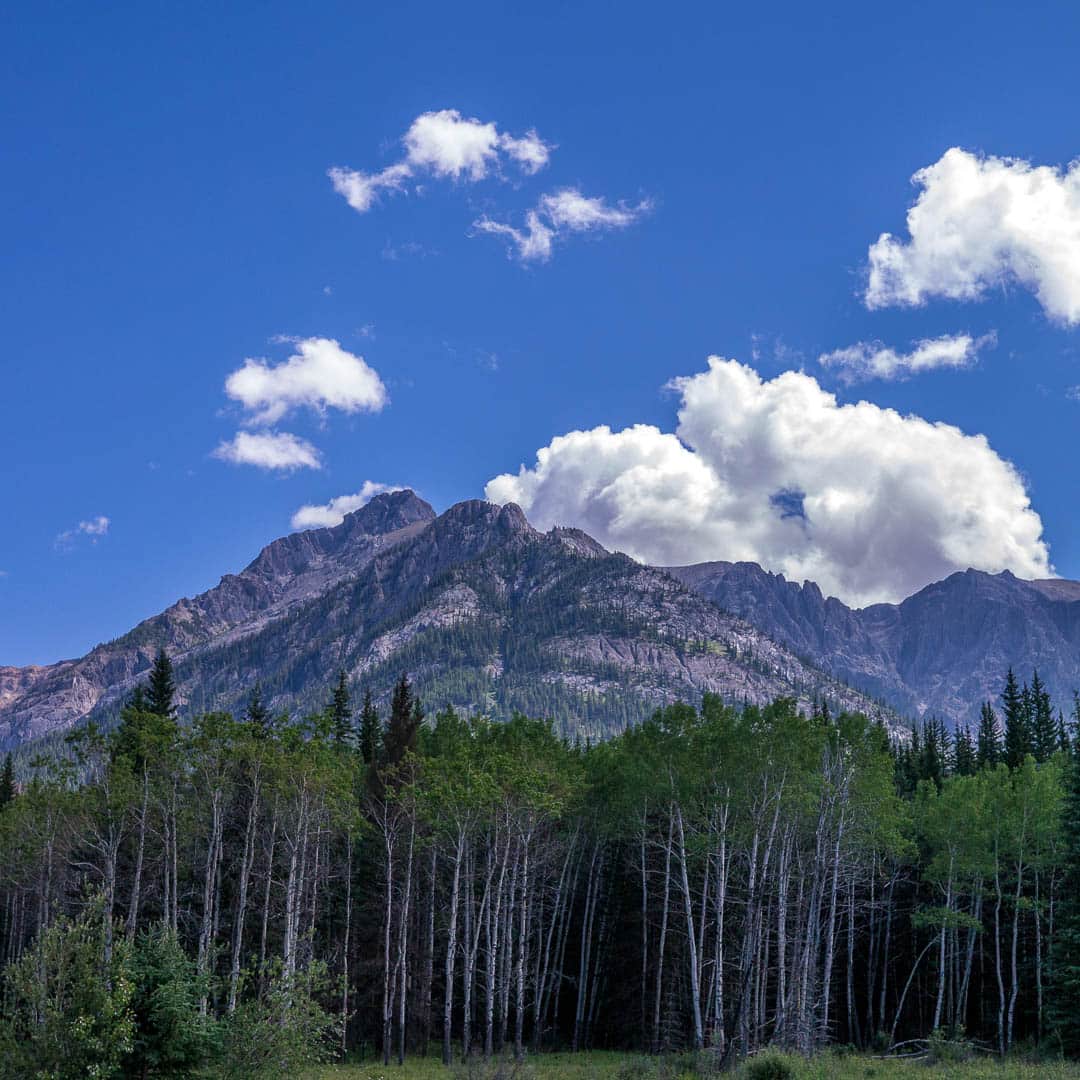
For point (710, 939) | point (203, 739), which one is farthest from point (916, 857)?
point (203, 739)

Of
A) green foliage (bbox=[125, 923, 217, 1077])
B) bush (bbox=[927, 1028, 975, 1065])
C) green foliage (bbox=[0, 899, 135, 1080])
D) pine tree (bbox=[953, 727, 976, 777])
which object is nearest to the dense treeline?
bush (bbox=[927, 1028, 975, 1065])

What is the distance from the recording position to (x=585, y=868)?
63.5 meters

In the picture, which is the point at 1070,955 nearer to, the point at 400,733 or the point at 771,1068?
the point at 771,1068

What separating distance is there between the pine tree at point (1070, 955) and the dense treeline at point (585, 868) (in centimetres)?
17

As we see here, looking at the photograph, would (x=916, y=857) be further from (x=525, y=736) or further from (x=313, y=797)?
(x=313, y=797)

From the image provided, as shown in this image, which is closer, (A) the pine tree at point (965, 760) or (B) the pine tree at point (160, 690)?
(B) the pine tree at point (160, 690)

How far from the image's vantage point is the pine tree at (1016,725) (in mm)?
81312

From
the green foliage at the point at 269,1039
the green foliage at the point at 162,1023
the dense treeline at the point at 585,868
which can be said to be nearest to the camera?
the green foliage at the point at 162,1023

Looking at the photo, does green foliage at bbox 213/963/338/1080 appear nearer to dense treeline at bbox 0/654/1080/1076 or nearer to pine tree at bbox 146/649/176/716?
dense treeline at bbox 0/654/1080/1076

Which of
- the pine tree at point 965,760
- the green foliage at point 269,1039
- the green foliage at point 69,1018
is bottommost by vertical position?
the green foliage at point 269,1039

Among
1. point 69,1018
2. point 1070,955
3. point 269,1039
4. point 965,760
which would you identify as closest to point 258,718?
point 269,1039

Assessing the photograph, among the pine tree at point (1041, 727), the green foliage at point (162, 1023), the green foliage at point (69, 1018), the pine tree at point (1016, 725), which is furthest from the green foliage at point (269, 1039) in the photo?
the pine tree at point (1041, 727)

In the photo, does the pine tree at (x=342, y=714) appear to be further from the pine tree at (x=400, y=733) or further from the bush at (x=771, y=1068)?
the bush at (x=771, y=1068)

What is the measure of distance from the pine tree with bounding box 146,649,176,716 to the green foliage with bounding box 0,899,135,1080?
138ft
